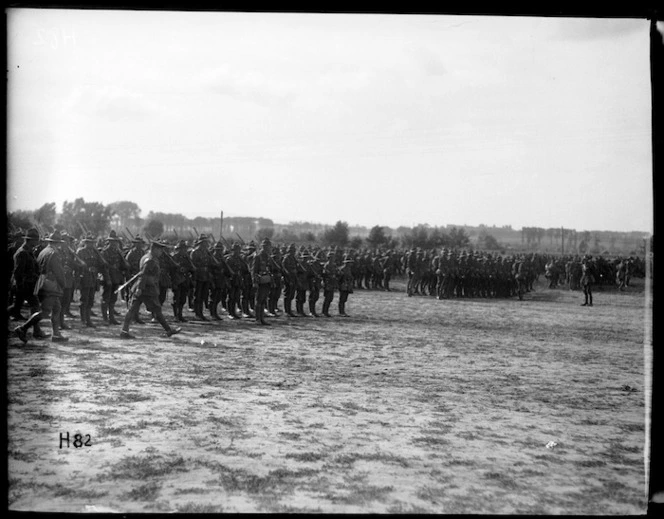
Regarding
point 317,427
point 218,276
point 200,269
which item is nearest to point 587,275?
point 218,276

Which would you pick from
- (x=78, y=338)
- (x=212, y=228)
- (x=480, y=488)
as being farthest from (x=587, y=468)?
(x=212, y=228)

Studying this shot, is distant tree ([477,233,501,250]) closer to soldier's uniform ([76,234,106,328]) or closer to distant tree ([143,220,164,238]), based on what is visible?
distant tree ([143,220,164,238])

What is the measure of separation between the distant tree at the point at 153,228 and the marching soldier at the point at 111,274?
7.11ft

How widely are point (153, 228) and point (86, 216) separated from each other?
2.31 metres

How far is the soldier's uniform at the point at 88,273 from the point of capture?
12.3 meters

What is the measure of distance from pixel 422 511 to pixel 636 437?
3246 mm

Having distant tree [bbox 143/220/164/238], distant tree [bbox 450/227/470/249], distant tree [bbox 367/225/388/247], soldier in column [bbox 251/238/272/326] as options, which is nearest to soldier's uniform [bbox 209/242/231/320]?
soldier in column [bbox 251/238/272/326]

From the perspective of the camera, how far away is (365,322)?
16.3m

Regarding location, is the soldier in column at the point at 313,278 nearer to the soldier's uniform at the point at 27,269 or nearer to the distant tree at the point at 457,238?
the soldier's uniform at the point at 27,269

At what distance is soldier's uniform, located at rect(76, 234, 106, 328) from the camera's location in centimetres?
1230

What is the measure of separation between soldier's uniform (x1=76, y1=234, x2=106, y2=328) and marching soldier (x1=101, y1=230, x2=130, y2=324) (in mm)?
210

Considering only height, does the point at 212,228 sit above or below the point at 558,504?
above

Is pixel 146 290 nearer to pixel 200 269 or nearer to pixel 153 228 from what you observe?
pixel 200 269

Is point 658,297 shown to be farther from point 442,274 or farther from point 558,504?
point 442,274
